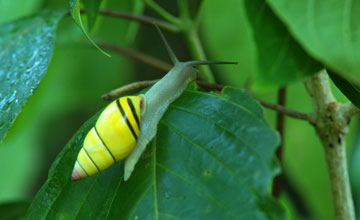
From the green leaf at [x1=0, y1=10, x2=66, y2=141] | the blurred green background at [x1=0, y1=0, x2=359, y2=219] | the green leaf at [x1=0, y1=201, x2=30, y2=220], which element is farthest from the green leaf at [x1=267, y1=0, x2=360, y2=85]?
the green leaf at [x1=0, y1=201, x2=30, y2=220]

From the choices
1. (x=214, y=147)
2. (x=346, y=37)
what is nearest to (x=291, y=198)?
(x=214, y=147)

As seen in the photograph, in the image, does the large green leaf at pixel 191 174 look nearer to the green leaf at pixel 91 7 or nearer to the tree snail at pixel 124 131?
the tree snail at pixel 124 131

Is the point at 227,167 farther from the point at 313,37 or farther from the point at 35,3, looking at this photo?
the point at 35,3

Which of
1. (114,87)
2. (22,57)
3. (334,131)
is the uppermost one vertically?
(22,57)

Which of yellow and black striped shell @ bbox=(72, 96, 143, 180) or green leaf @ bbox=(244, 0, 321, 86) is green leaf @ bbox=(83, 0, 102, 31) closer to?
yellow and black striped shell @ bbox=(72, 96, 143, 180)

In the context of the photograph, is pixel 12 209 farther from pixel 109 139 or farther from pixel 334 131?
pixel 334 131

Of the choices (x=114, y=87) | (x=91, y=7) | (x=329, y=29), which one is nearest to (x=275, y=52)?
(x=329, y=29)
